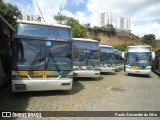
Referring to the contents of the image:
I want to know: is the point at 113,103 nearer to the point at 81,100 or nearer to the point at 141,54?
the point at 81,100

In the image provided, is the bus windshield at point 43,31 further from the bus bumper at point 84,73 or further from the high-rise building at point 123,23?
the high-rise building at point 123,23

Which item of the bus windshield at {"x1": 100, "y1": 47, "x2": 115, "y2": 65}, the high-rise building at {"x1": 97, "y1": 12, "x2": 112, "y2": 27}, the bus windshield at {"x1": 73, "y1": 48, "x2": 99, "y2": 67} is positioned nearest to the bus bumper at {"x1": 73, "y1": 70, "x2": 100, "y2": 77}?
the bus windshield at {"x1": 73, "y1": 48, "x2": 99, "y2": 67}

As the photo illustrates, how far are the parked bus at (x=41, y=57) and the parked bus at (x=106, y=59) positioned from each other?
11300mm

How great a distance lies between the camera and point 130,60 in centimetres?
2162

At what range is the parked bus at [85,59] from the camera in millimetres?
14945

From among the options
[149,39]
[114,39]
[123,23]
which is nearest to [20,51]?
[114,39]

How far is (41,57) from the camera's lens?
963 cm

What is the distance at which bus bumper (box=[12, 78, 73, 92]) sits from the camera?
9133mm

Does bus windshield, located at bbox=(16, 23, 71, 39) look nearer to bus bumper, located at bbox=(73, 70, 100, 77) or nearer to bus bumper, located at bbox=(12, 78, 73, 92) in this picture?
bus bumper, located at bbox=(12, 78, 73, 92)

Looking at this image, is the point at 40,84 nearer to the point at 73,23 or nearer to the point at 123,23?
the point at 73,23

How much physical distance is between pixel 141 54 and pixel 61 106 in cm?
1480

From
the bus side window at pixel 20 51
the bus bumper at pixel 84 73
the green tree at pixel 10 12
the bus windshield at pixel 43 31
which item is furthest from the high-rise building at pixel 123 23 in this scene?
the bus side window at pixel 20 51

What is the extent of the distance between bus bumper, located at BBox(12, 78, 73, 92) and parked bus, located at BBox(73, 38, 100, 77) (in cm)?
479

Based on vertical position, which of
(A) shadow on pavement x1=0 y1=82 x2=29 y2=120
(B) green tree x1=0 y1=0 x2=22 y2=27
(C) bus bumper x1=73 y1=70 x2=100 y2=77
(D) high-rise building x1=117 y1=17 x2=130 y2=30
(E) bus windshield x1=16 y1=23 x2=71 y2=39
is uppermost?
(D) high-rise building x1=117 y1=17 x2=130 y2=30
